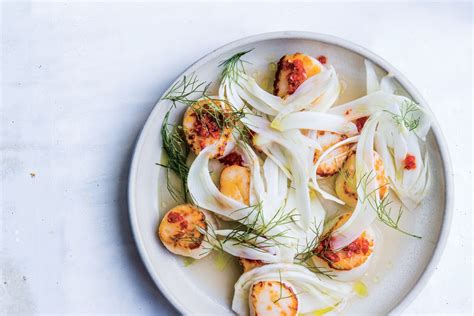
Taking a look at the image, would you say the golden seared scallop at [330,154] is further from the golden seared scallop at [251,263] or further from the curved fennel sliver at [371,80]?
the golden seared scallop at [251,263]

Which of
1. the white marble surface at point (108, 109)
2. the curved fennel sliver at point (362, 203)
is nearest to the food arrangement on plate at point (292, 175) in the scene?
the curved fennel sliver at point (362, 203)

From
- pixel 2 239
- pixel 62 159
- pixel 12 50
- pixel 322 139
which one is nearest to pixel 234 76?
pixel 322 139

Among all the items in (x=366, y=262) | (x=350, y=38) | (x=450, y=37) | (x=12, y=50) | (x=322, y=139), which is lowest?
(x=12, y=50)

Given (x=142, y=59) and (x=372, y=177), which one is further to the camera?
(x=142, y=59)

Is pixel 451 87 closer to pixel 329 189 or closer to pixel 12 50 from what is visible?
pixel 329 189

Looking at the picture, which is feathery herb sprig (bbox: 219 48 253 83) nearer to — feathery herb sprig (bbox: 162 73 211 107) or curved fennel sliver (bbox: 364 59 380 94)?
feathery herb sprig (bbox: 162 73 211 107)

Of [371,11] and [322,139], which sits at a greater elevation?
[371,11]

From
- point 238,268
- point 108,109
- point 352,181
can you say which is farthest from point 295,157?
point 108,109
